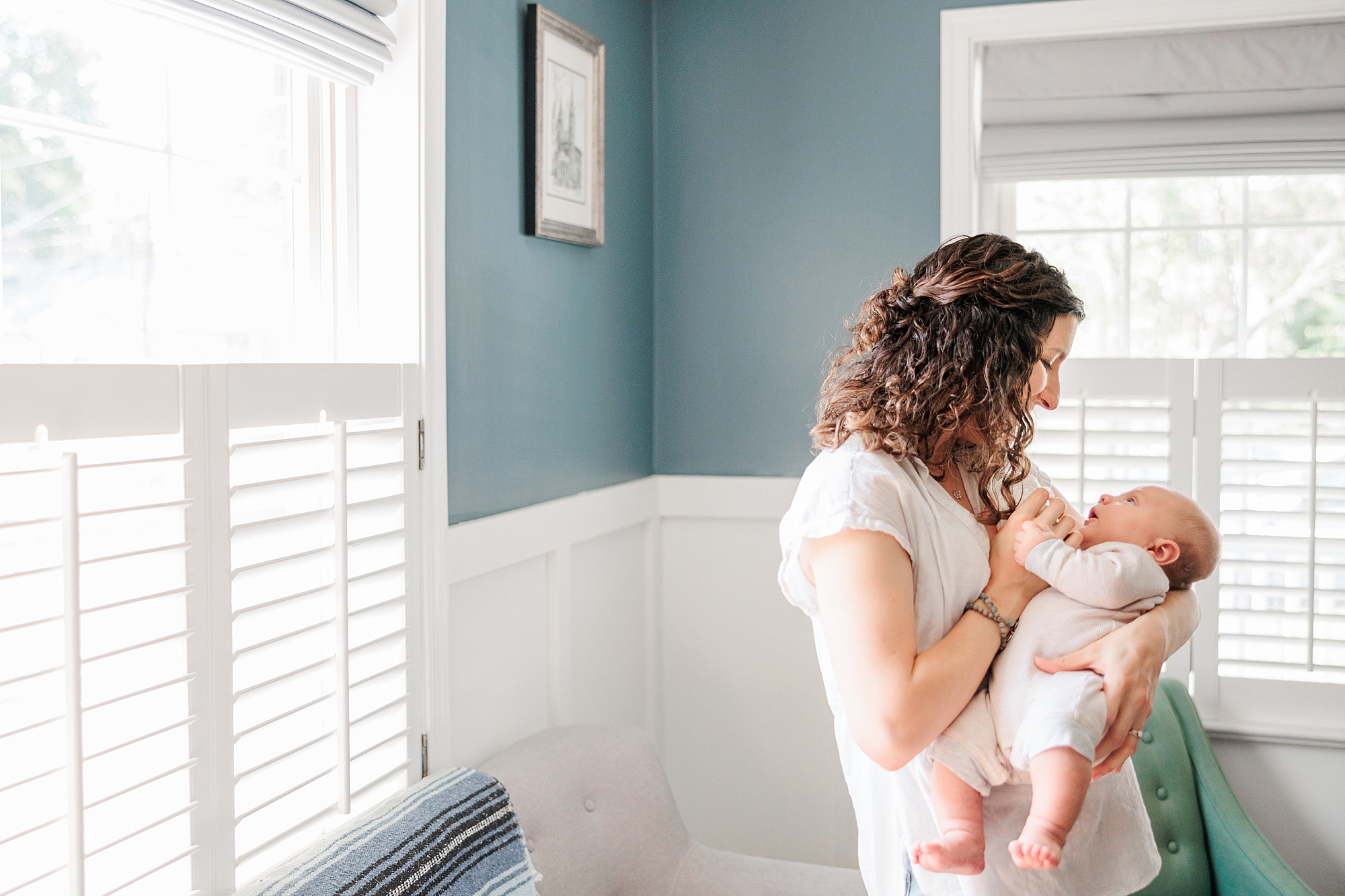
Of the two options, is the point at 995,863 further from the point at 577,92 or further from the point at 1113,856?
the point at 577,92

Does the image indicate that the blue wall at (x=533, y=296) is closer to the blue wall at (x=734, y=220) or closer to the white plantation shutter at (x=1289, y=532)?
the blue wall at (x=734, y=220)

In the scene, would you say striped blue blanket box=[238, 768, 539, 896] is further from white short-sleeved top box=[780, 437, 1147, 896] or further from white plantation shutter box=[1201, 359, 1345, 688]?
white plantation shutter box=[1201, 359, 1345, 688]

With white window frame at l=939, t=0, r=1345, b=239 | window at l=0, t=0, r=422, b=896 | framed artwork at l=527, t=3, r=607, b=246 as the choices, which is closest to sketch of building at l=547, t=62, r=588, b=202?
framed artwork at l=527, t=3, r=607, b=246

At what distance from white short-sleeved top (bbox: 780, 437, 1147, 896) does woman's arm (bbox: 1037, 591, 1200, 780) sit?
114mm

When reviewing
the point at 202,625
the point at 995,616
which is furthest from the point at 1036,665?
the point at 202,625

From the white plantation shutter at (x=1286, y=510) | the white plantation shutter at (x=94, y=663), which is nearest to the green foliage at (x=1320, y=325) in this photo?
the white plantation shutter at (x=1286, y=510)

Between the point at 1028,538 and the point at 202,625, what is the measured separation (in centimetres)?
100

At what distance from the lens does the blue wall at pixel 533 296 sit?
5.79 ft

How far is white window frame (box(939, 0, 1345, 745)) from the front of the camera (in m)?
2.28

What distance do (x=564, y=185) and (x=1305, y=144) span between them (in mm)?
1711

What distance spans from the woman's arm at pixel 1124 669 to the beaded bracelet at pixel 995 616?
5 cm

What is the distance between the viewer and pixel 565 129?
2.10 meters

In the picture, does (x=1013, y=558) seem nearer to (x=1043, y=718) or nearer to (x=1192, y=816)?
(x=1043, y=718)

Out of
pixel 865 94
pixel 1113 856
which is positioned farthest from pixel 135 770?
pixel 865 94
